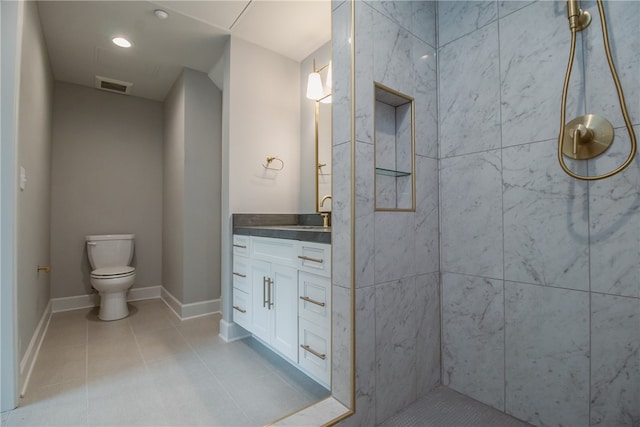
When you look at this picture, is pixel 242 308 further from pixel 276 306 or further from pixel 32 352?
pixel 32 352

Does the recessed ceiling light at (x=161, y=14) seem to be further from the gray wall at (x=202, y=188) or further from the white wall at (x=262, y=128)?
the gray wall at (x=202, y=188)

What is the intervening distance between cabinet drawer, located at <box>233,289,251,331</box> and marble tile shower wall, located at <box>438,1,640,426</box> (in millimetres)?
1270

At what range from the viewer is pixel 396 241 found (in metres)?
1.42

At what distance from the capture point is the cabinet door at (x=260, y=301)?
76.6 inches

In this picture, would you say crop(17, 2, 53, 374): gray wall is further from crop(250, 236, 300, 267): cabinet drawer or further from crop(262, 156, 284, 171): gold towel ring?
crop(262, 156, 284, 171): gold towel ring

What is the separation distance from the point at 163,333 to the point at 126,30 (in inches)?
93.2

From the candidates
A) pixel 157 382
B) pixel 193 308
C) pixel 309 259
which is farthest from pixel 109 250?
pixel 309 259

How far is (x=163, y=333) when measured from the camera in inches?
96.8

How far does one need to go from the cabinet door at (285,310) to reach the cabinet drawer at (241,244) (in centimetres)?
37

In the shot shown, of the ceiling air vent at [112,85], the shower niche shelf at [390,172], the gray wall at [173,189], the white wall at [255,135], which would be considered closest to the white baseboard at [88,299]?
the gray wall at [173,189]

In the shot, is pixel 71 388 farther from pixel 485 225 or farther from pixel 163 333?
pixel 485 225

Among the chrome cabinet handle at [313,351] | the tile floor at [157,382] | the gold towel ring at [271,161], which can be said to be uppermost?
the gold towel ring at [271,161]

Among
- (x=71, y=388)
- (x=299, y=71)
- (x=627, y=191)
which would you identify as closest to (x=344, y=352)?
(x=627, y=191)

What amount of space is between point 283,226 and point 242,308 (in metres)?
0.69
